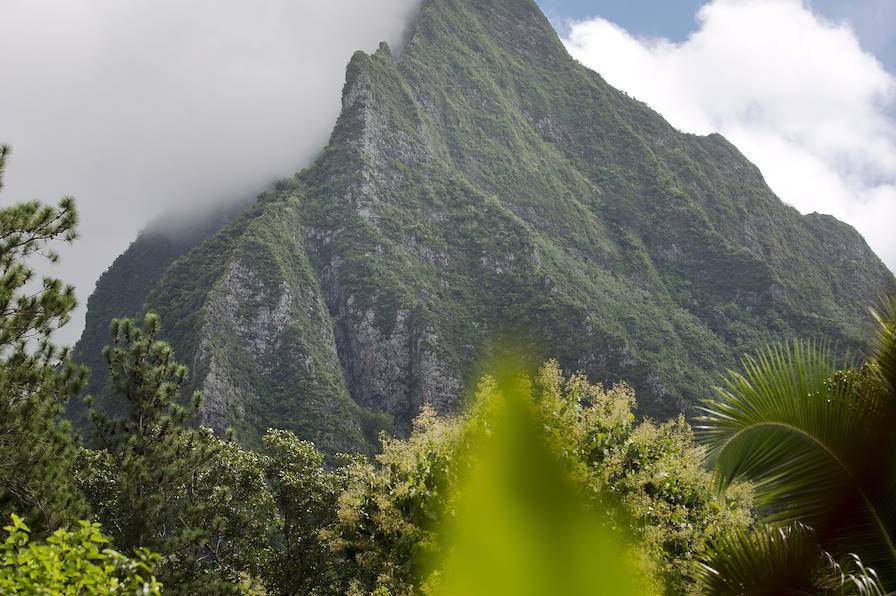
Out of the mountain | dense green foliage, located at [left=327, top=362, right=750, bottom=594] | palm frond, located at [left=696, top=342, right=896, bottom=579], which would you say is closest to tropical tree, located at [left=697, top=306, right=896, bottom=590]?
palm frond, located at [left=696, top=342, right=896, bottom=579]

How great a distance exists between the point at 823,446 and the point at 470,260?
108m

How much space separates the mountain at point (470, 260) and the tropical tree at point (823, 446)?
7405 centimetres

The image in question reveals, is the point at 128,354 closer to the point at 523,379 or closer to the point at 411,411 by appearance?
the point at 523,379

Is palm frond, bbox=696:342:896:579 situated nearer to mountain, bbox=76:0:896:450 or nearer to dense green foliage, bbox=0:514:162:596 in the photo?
dense green foliage, bbox=0:514:162:596

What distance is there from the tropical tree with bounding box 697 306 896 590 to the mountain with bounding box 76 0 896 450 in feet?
243

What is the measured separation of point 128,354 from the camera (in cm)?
A: 1764

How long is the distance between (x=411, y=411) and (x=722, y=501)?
9005 centimetres

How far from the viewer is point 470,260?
370ft

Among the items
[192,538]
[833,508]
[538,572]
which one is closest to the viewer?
[538,572]

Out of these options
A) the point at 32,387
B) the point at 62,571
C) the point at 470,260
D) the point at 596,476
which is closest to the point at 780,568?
the point at 62,571

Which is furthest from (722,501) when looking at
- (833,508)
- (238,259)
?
(238,259)

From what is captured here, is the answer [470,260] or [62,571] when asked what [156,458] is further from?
[470,260]

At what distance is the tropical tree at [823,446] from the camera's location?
195 inches

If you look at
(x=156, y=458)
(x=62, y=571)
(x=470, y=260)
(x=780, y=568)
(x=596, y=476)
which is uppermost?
(x=470, y=260)
